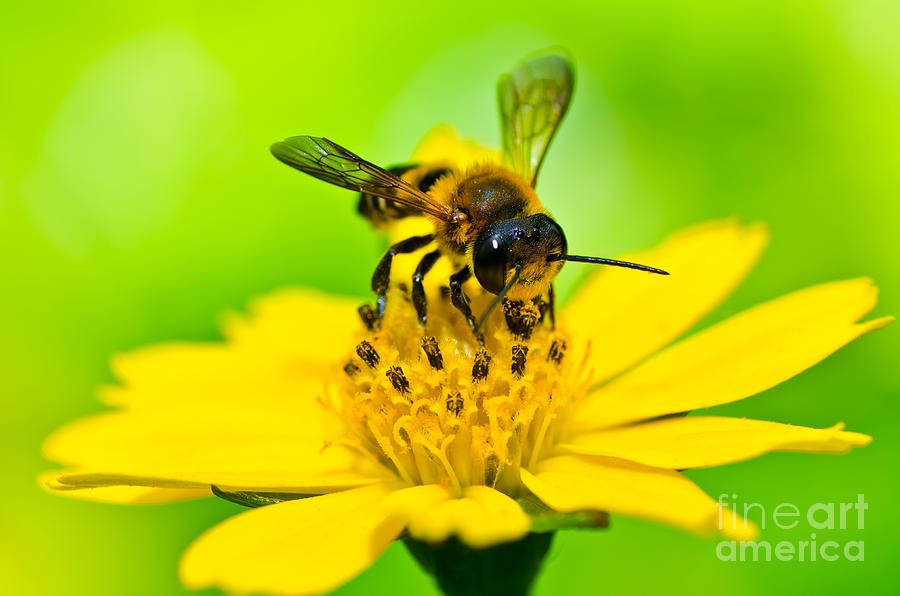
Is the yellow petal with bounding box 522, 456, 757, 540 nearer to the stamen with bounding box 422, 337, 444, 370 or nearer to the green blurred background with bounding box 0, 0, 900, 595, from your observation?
the stamen with bounding box 422, 337, 444, 370

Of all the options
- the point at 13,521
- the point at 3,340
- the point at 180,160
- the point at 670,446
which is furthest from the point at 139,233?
the point at 670,446

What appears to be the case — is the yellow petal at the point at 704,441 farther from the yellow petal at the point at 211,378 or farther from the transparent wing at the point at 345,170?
the yellow petal at the point at 211,378

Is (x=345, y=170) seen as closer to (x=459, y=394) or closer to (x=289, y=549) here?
(x=459, y=394)

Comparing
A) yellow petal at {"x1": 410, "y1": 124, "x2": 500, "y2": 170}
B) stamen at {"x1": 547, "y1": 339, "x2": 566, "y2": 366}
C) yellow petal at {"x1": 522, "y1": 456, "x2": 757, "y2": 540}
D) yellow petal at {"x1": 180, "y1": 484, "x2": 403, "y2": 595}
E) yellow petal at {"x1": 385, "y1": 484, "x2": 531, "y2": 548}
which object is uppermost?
yellow petal at {"x1": 410, "y1": 124, "x2": 500, "y2": 170}

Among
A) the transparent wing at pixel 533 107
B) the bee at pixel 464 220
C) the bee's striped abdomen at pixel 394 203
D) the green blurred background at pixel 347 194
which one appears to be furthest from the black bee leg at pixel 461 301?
Result: the green blurred background at pixel 347 194

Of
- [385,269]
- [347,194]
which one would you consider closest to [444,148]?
[385,269]

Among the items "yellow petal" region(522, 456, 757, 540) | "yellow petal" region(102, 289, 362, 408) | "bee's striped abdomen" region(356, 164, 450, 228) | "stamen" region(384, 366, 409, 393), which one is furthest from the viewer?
"yellow petal" region(102, 289, 362, 408)

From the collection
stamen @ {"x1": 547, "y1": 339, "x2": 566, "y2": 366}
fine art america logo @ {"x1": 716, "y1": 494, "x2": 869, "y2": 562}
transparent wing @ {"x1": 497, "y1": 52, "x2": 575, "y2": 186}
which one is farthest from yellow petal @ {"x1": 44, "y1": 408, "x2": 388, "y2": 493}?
fine art america logo @ {"x1": 716, "y1": 494, "x2": 869, "y2": 562}
